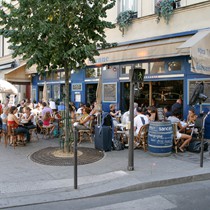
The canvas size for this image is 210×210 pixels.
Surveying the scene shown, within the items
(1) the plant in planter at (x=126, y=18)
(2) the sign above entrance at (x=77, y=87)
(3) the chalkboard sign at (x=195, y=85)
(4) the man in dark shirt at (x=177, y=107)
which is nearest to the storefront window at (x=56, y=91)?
(2) the sign above entrance at (x=77, y=87)

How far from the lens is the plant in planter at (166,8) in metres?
11.4

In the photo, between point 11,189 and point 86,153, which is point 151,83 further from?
point 11,189

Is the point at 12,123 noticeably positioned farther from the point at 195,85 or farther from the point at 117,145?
the point at 195,85

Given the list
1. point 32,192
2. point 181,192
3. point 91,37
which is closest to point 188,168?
point 181,192

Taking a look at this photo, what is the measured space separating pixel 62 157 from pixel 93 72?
26.3 ft

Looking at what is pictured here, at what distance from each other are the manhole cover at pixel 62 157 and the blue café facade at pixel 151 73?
275 centimetres

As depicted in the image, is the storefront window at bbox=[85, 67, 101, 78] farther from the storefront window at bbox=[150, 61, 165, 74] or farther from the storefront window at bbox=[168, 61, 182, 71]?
the storefront window at bbox=[168, 61, 182, 71]

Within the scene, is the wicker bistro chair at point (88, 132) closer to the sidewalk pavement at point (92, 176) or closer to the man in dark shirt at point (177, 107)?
the sidewalk pavement at point (92, 176)

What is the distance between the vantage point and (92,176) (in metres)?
6.43

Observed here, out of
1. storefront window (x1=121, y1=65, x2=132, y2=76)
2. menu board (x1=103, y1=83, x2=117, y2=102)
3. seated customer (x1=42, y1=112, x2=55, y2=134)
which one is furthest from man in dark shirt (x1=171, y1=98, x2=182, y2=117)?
seated customer (x1=42, y1=112, x2=55, y2=134)

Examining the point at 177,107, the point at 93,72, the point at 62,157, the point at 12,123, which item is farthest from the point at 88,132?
the point at 93,72

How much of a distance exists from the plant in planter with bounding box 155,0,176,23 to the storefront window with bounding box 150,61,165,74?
5.73ft

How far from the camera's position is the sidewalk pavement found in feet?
17.8

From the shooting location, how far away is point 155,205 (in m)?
4.98
